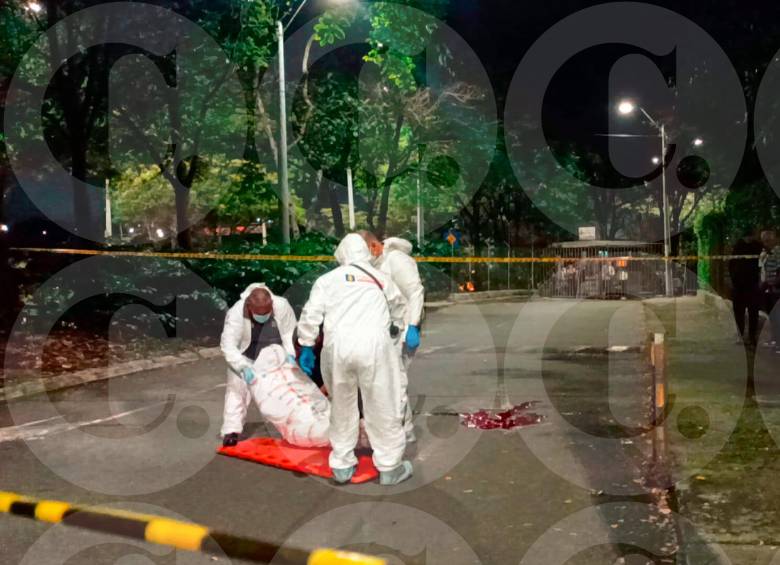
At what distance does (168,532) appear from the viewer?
3941 mm

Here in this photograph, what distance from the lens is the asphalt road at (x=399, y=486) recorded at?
457 centimetres

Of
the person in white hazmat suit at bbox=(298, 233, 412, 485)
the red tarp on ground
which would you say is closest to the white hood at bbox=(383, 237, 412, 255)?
the person in white hazmat suit at bbox=(298, 233, 412, 485)

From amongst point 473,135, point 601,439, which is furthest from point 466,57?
point 601,439

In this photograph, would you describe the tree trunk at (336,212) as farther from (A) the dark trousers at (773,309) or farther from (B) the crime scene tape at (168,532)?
(B) the crime scene tape at (168,532)

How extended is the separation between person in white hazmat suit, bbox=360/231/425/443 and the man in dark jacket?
7.07 m

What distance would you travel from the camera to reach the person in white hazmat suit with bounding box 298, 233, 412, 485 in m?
5.64

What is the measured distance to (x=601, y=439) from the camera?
22.9 feet

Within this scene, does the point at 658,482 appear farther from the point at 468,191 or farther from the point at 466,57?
the point at 468,191

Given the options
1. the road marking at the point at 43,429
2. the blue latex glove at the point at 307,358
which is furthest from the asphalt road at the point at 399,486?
the blue latex glove at the point at 307,358

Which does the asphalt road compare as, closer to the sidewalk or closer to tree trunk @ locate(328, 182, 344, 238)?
the sidewalk

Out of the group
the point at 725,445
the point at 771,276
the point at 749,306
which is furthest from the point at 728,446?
the point at 749,306

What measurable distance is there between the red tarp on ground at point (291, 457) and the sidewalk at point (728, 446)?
7.06ft

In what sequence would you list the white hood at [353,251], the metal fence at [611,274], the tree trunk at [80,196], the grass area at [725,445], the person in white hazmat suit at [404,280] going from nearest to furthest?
the grass area at [725,445] → the white hood at [353,251] → the person in white hazmat suit at [404,280] → the tree trunk at [80,196] → the metal fence at [611,274]

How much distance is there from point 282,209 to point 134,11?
16.5 feet
